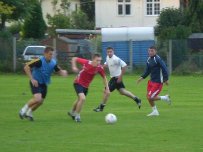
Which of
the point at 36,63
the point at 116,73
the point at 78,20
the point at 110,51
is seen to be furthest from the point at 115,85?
the point at 78,20

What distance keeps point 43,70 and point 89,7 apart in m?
68.7

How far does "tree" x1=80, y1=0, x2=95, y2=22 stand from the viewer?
85.6 metres

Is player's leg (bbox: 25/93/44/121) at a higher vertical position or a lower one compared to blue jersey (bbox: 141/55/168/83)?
lower

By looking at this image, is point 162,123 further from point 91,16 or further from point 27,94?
point 91,16

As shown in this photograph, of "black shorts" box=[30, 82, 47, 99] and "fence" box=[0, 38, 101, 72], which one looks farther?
"fence" box=[0, 38, 101, 72]

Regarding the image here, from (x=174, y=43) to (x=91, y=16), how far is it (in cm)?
4095

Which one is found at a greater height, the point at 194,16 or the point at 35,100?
the point at 194,16

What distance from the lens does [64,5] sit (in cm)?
7819

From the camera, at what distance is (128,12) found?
268 feet

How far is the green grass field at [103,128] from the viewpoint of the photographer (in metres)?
13.5

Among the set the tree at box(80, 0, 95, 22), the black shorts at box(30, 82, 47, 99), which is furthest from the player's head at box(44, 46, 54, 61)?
the tree at box(80, 0, 95, 22)

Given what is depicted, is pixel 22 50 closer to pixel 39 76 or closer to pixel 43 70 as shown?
pixel 39 76

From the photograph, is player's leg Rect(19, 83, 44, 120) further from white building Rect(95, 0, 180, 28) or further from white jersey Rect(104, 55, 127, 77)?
white building Rect(95, 0, 180, 28)

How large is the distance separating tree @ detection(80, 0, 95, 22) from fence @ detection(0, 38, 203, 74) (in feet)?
129
